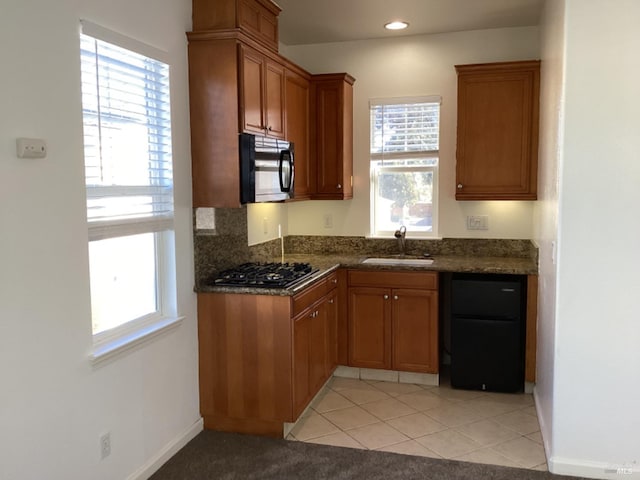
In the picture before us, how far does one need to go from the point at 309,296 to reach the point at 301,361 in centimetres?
40

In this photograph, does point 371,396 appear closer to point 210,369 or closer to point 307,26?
point 210,369

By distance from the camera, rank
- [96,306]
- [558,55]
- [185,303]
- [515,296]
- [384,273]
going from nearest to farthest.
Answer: [96,306], [558,55], [185,303], [515,296], [384,273]

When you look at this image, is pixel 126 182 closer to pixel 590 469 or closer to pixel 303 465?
pixel 303 465

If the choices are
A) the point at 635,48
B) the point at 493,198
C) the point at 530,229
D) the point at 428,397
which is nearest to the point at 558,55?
the point at 635,48

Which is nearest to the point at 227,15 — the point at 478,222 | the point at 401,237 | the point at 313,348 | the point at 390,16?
the point at 390,16

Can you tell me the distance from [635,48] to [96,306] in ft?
9.16

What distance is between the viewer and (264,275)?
3488 millimetres

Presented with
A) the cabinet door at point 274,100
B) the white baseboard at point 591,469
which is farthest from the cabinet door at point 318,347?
the white baseboard at point 591,469

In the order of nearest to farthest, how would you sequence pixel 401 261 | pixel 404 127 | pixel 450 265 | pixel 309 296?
pixel 309 296
pixel 450 265
pixel 401 261
pixel 404 127

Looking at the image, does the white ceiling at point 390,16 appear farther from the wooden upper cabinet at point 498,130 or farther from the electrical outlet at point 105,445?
the electrical outlet at point 105,445

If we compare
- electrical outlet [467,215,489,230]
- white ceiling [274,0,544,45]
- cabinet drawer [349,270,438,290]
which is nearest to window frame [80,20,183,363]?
white ceiling [274,0,544,45]

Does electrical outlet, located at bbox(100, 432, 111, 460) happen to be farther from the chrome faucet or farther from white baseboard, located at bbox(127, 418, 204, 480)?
the chrome faucet

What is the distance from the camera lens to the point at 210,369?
11.0ft

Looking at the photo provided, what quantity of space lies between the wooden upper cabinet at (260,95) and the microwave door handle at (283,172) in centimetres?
14
